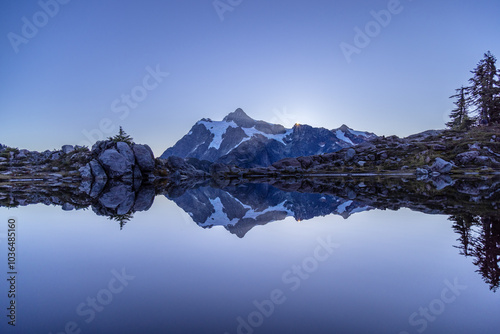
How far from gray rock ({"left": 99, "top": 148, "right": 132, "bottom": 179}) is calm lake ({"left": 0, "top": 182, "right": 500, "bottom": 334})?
53.2m

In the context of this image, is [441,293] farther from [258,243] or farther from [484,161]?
[484,161]

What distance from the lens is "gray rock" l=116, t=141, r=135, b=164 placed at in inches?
2575

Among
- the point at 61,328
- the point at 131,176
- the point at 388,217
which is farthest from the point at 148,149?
the point at 61,328

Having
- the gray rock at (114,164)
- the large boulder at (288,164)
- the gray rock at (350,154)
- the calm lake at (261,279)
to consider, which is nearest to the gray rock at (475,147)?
the gray rock at (350,154)

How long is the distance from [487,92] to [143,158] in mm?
104769

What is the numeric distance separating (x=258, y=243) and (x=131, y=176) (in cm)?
6010

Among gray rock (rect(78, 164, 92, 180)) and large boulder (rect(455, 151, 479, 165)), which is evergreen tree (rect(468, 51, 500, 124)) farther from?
gray rock (rect(78, 164, 92, 180))

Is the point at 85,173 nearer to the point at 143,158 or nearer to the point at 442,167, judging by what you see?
the point at 143,158

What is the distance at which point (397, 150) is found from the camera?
3381 inches

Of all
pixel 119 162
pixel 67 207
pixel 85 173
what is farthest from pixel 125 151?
pixel 67 207

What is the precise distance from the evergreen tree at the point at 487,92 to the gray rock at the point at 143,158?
334 feet

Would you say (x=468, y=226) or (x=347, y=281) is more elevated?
(x=468, y=226)

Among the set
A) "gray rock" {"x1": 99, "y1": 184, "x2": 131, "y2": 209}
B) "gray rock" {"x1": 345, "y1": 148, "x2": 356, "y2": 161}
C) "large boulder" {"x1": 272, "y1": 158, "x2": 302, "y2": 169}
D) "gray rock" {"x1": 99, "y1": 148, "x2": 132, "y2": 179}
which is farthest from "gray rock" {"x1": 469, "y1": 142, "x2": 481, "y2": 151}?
"gray rock" {"x1": 99, "y1": 148, "x2": 132, "y2": 179}

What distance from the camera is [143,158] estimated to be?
68.1 metres
